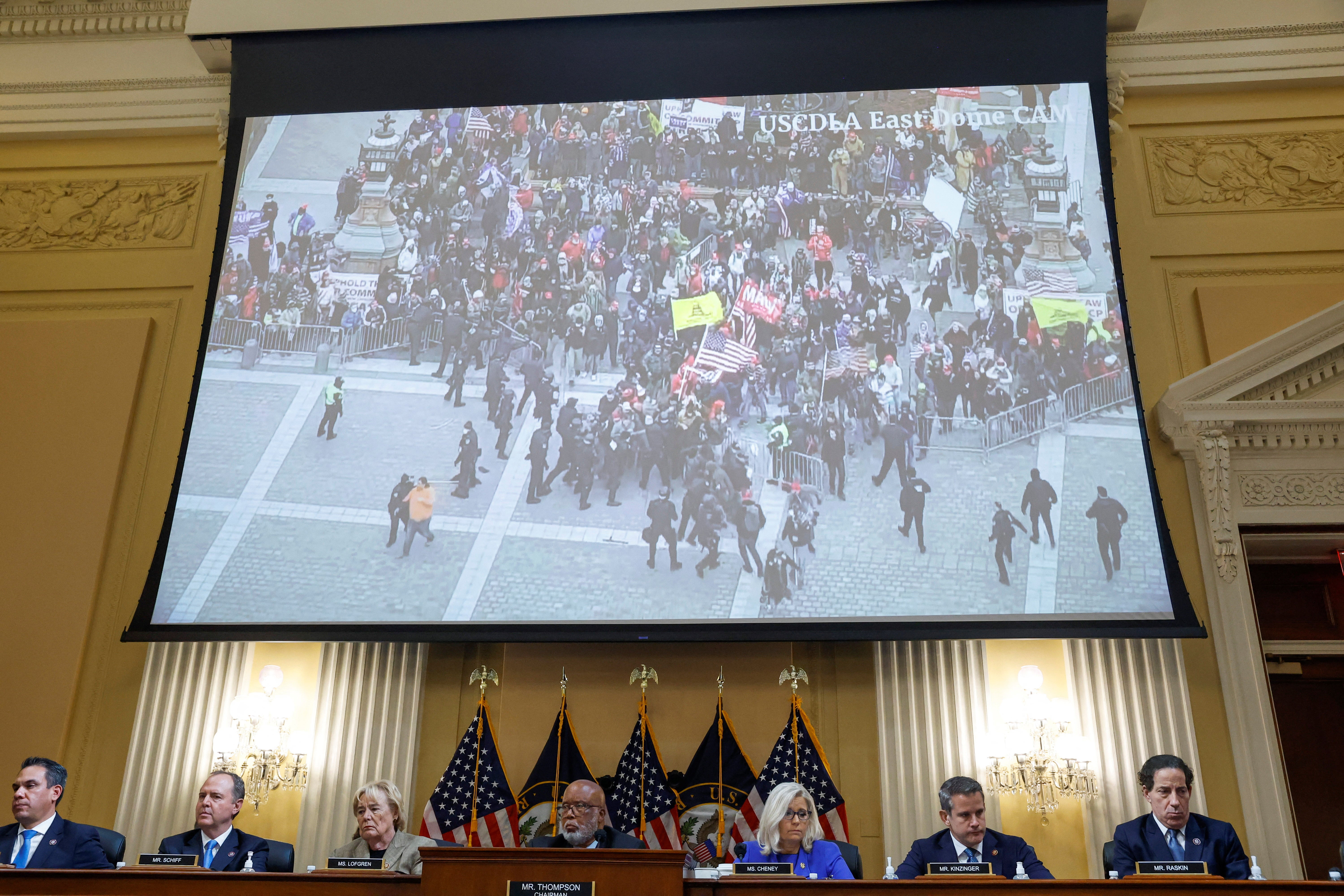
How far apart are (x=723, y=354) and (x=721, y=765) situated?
2.45 meters

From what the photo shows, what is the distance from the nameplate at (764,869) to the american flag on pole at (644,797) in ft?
7.08

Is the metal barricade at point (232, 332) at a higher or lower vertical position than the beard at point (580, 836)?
higher

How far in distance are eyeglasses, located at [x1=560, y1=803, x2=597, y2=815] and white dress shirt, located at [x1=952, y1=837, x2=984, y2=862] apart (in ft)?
5.25

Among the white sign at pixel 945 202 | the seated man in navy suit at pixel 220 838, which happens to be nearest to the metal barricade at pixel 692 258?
the white sign at pixel 945 202

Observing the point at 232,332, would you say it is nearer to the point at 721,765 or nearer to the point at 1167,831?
the point at 721,765

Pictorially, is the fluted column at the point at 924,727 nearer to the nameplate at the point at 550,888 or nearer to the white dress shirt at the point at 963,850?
the white dress shirt at the point at 963,850

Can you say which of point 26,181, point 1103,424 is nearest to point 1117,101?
point 1103,424

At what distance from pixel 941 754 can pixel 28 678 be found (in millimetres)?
5509

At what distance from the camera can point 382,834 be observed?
5.14 meters

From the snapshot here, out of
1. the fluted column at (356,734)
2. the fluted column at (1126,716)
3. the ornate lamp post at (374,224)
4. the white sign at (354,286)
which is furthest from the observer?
the ornate lamp post at (374,224)

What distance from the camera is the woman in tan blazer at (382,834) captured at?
5.07 m

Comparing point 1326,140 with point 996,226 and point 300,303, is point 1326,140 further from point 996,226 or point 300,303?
point 300,303

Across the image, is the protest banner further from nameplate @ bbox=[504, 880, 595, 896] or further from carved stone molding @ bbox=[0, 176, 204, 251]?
nameplate @ bbox=[504, 880, 595, 896]

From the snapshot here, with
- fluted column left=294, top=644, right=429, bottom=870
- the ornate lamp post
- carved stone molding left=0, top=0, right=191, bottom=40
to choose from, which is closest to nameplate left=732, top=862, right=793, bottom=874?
fluted column left=294, top=644, right=429, bottom=870
